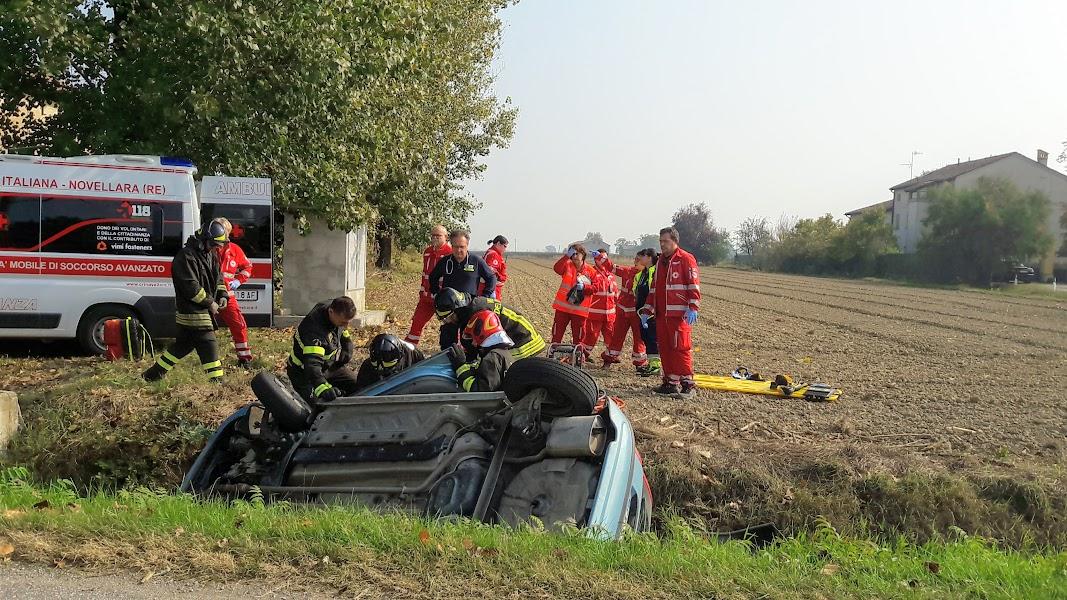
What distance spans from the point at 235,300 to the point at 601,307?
4785 mm

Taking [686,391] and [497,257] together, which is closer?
[686,391]

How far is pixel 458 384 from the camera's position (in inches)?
210

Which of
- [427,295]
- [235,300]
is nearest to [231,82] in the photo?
[235,300]

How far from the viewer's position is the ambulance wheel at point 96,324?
980 cm

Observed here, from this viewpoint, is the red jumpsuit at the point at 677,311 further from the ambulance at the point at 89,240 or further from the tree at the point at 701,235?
the tree at the point at 701,235

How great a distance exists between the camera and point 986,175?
182 ft

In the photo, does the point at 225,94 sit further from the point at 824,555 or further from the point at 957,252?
the point at 957,252

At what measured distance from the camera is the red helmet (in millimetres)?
5965

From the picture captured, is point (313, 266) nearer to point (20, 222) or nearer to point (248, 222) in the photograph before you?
point (248, 222)

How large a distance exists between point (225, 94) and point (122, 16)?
2.00 m

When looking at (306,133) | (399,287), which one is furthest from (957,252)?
(306,133)

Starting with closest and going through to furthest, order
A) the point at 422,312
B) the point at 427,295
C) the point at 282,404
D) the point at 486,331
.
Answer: the point at 282,404 < the point at 486,331 < the point at 427,295 < the point at 422,312

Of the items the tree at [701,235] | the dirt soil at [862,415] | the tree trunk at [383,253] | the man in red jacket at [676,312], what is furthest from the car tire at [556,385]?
the tree at [701,235]

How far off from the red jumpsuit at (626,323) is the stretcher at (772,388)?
1.02 meters
